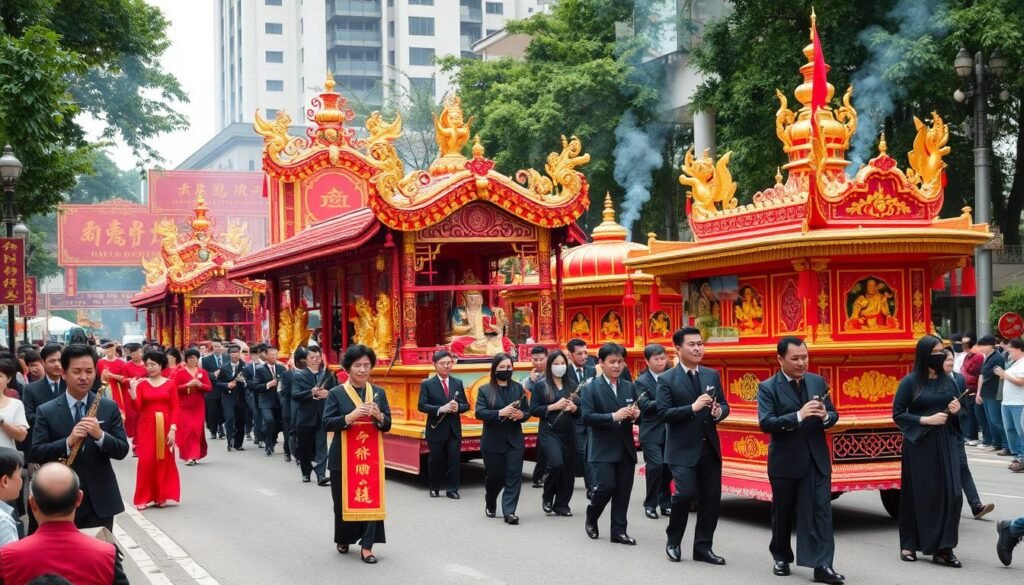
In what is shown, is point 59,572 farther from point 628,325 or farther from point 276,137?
point 276,137

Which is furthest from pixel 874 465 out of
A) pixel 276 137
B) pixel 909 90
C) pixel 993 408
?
pixel 276 137

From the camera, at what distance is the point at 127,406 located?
19578 millimetres

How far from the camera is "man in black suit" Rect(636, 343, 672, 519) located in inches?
435

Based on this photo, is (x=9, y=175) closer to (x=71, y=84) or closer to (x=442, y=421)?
(x=442, y=421)

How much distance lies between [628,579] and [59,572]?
17.3 ft

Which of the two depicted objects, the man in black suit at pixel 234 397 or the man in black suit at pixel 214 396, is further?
the man in black suit at pixel 214 396

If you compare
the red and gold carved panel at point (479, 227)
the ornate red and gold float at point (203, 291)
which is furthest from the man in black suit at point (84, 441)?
the ornate red and gold float at point (203, 291)

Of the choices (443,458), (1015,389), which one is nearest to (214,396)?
(443,458)

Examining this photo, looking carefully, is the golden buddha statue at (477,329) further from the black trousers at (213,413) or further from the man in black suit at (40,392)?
the black trousers at (213,413)

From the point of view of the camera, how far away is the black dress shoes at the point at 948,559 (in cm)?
949

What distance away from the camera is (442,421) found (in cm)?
1434

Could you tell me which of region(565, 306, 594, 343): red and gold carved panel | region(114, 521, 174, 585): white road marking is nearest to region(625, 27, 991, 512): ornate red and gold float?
region(114, 521, 174, 585): white road marking

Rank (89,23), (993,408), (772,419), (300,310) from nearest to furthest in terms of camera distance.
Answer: (772,419) < (993,408) < (300,310) < (89,23)

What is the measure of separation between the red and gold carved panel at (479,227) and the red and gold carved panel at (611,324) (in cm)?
452
